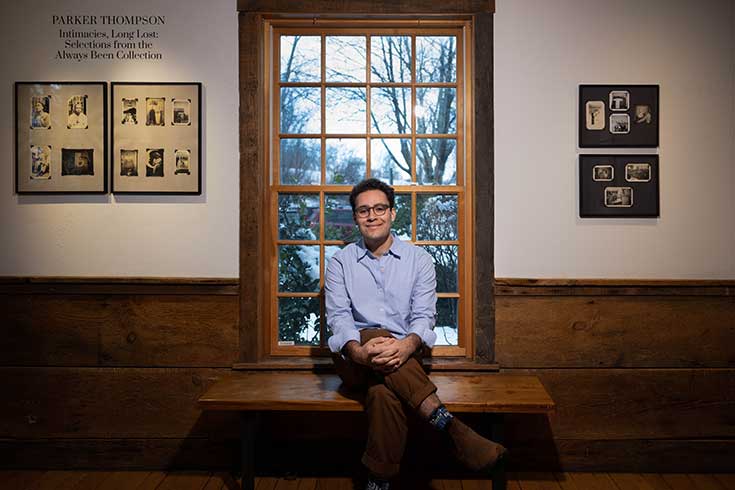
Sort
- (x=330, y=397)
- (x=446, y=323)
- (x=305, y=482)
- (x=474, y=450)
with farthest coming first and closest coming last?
(x=446, y=323) → (x=305, y=482) → (x=330, y=397) → (x=474, y=450)

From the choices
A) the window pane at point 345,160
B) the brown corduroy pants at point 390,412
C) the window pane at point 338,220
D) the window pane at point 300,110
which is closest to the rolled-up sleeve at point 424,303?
the brown corduroy pants at point 390,412

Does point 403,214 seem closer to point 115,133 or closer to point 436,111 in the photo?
point 436,111

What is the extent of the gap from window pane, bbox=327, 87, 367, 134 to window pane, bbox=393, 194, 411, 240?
476mm

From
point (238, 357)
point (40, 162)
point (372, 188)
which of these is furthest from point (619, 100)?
point (40, 162)

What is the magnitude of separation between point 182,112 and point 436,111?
4.97 feet

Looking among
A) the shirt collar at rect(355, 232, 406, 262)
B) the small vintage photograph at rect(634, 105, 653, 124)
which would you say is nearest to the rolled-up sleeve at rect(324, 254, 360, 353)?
the shirt collar at rect(355, 232, 406, 262)

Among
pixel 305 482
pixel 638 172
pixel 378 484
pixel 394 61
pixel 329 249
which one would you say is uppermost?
pixel 394 61

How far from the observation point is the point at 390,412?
248 cm

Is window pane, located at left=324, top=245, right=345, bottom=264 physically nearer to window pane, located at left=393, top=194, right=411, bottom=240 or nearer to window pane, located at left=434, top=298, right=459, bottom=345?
window pane, located at left=393, top=194, right=411, bottom=240

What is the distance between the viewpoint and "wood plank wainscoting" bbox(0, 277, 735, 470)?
308cm

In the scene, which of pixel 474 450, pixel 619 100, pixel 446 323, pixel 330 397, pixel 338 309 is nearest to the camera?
pixel 474 450

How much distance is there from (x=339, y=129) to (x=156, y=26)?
1220 millimetres

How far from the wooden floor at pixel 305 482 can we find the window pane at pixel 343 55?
2.38m

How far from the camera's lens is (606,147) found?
309 cm
